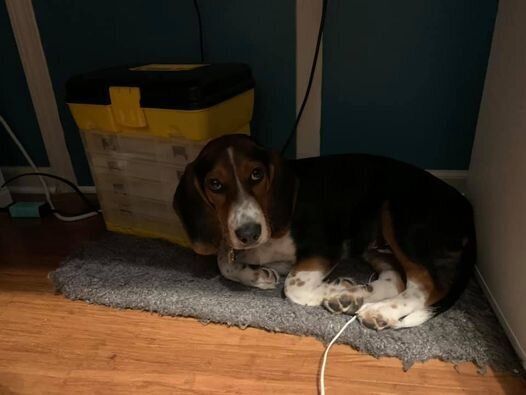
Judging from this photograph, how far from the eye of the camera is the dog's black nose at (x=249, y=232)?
4.04 feet

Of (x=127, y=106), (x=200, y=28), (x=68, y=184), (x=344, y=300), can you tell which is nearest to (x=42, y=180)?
(x=68, y=184)

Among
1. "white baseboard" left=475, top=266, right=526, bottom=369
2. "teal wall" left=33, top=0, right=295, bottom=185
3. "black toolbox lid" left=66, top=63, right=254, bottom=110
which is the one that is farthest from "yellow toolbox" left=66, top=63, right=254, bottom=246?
"white baseboard" left=475, top=266, right=526, bottom=369

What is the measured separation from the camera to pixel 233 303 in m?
1.41

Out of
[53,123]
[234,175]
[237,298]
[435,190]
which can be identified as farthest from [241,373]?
[53,123]

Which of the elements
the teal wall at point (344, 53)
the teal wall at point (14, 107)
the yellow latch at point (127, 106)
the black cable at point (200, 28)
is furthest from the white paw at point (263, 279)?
the teal wall at point (14, 107)

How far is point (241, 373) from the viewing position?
118 cm

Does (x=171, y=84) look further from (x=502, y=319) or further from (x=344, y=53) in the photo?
(x=502, y=319)

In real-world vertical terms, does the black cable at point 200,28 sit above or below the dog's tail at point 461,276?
above

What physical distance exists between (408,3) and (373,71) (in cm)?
30

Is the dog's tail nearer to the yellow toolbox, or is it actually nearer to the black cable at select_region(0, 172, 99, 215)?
the yellow toolbox

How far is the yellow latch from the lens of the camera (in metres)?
1.52

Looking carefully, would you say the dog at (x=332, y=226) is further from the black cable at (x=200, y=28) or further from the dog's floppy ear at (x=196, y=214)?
the black cable at (x=200, y=28)

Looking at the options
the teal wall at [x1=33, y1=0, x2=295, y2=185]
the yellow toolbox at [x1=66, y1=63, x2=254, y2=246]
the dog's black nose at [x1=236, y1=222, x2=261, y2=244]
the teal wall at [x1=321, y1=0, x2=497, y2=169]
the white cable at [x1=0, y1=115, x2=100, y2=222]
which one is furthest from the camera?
the white cable at [x1=0, y1=115, x2=100, y2=222]

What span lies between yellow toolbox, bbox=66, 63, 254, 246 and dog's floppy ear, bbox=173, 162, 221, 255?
20 cm
